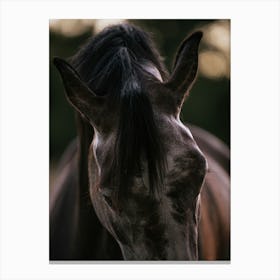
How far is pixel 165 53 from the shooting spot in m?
2.66

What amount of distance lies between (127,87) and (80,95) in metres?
0.20

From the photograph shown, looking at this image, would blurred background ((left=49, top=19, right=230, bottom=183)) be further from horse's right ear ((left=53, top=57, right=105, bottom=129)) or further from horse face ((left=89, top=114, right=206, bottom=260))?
horse face ((left=89, top=114, right=206, bottom=260))

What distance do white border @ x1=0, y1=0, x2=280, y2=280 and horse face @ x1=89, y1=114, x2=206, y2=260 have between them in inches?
19.9

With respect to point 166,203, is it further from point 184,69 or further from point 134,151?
point 184,69

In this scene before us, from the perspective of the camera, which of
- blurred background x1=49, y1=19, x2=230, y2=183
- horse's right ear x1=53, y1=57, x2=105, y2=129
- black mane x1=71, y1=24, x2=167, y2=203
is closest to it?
black mane x1=71, y1=24, x2=167, y2=203

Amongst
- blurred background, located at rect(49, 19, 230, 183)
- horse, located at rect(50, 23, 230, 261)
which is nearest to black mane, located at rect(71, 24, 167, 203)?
horse, located at rect(50, 23, 230, 261)

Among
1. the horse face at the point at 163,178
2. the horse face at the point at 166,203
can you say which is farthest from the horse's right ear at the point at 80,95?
the horse face at the point at 166,203

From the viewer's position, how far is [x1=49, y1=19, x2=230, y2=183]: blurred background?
2.29 m
